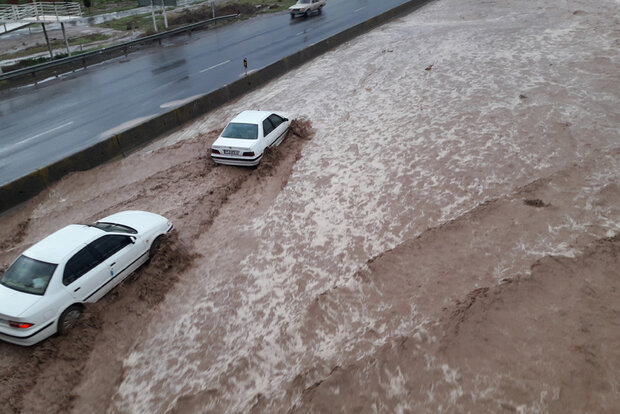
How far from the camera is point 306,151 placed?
46.3 ft

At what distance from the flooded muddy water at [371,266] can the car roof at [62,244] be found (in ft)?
4.21

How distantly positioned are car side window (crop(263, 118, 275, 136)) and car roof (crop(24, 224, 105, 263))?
621 cm

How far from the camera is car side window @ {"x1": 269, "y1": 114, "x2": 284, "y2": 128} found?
13.9m

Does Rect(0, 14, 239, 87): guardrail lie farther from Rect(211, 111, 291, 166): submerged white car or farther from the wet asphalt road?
Rect(211, 111, 291, 166): submerged white car

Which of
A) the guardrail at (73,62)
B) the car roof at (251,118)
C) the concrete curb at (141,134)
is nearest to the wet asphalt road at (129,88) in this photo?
the guardrail at (73,62)

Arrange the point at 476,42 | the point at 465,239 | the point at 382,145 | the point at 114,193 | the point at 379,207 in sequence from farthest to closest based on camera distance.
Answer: the point at 476,42
the point at 382,145
the point at 114,193
the point at 379,207
the point at 465,239

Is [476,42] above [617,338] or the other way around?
above

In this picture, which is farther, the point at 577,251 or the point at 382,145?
the point at 382,145

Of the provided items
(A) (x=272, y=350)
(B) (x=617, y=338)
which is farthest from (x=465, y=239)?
(A) (x=272, y=350)

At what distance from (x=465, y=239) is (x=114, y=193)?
362 inches

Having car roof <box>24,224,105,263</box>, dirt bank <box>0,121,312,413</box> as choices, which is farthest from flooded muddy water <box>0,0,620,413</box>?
car roof <box>24,224,105,263</box>

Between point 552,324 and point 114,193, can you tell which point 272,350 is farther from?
point 114,193

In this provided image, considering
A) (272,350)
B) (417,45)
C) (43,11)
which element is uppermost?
(43,11)

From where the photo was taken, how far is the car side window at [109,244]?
26.6ft
